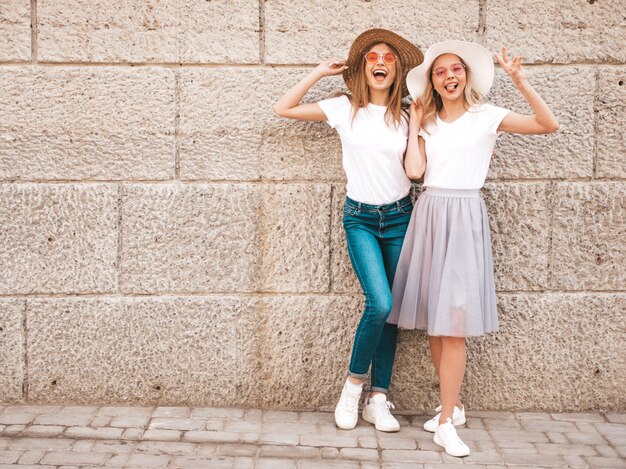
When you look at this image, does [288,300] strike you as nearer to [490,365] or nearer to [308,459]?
[308,459]

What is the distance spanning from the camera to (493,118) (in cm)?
357

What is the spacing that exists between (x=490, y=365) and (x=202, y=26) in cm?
255

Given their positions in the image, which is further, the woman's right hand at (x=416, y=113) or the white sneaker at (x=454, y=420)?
the white sneaker at (x=454, y=420)

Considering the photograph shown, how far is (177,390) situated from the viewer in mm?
4117

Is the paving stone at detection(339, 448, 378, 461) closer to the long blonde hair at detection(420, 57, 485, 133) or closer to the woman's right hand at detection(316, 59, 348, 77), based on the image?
the long blonde hair at detection(420, 57, 485, 133)

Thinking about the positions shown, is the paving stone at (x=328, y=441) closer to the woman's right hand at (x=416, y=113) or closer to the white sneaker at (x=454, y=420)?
the white sneaker at (x=454, y=420)

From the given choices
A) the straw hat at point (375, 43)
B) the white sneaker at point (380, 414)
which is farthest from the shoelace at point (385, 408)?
the straw hat at point (375, 43)

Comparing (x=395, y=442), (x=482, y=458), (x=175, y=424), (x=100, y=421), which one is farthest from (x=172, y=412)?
(x=482, y=458)

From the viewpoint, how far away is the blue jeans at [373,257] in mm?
3635

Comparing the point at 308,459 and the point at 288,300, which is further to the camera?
the point at 288,300

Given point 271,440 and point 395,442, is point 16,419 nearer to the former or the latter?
point 271,440

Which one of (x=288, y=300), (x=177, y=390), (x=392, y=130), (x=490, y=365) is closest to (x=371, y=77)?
(x=392, y=130)

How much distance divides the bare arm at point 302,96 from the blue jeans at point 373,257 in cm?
50

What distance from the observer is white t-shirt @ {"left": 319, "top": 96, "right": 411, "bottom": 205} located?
3662mm
